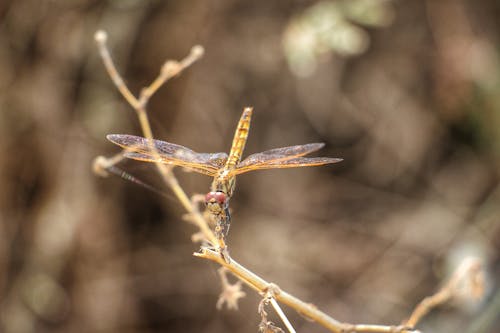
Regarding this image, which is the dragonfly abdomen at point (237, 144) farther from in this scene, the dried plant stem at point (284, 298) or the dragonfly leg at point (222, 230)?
the dried plant stem at point (284, 298)

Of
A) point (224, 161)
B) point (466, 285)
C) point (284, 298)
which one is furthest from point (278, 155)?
point (466, 285)

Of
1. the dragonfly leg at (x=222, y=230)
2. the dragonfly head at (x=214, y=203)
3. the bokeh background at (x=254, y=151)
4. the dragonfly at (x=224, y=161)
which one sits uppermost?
the bokeh background at (x=254, y=151)

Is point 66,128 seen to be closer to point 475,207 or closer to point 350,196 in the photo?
point 350,196

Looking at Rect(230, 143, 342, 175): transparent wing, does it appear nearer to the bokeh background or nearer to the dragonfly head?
the dragonfly head

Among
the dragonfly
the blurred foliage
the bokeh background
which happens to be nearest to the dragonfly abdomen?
the dragonfly

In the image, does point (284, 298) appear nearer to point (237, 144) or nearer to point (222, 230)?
point (222, 230)

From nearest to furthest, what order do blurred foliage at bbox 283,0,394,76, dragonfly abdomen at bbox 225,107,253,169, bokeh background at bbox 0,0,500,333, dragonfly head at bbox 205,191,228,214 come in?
dragonfly head at bbox 205,191,228,214
dragonfly abdomen at bbox 225,107,253,169
blurred foliage at bbox 283,0,394,76
bokeh background at bbox 0,0,500,333

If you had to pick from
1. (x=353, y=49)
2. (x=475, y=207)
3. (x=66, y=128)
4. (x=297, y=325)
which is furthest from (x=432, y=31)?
(x=66, y=128)

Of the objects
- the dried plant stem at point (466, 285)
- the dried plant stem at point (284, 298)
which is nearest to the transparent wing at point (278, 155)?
the dried plant stem at point (284, 298)
